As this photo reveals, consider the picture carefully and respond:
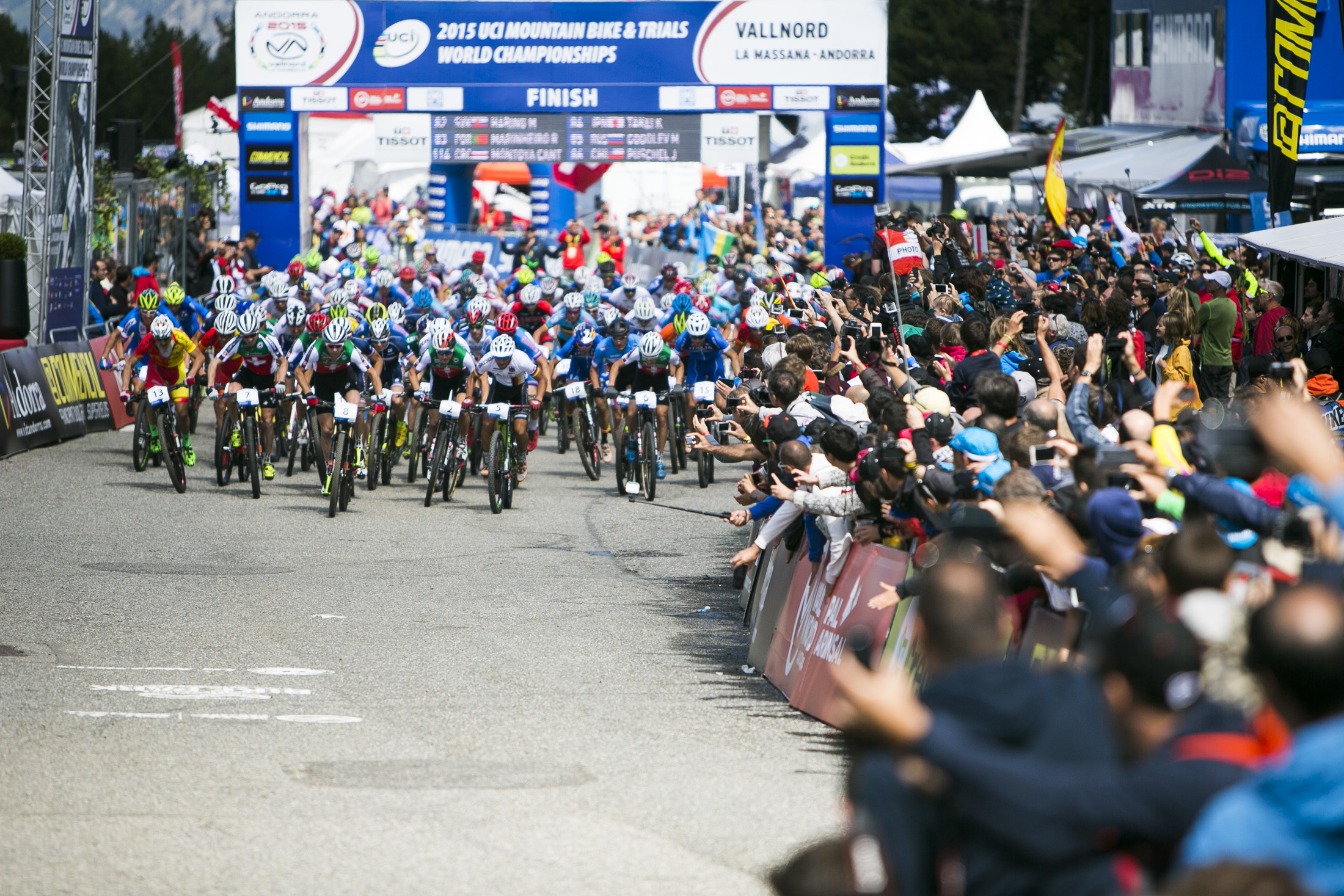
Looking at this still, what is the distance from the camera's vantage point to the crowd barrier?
18.0 m

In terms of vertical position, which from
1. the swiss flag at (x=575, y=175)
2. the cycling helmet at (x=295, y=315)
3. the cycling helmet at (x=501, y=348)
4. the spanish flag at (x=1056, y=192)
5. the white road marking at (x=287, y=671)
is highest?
the swiss flag at (x=575, y=175)

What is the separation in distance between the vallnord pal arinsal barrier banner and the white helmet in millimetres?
6944

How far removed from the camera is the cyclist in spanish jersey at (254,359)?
15.6 metres

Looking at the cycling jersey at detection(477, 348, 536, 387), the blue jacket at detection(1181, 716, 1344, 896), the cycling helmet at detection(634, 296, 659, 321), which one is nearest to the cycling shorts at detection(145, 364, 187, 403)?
the cycling jersey at detection(477, 348, 536, 387)

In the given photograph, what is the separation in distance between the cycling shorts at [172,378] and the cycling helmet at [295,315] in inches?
45.6

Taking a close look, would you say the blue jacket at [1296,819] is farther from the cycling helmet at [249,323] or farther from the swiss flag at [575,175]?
the swiss flag at [575,175]

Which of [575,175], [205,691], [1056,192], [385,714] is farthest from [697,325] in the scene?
[575,175]

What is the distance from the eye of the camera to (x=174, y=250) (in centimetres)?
3159

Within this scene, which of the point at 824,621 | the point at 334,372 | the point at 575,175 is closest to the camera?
the point at 824,621

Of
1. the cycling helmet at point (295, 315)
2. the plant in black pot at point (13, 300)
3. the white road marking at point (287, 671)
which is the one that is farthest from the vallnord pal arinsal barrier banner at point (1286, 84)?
the plant in black pot at point (13, 300)

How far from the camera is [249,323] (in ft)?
51.2

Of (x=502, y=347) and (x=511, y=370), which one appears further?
(x=511, y=370)

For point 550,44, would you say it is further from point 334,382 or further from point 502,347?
point 502,347

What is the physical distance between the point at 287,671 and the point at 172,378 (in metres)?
8.78
